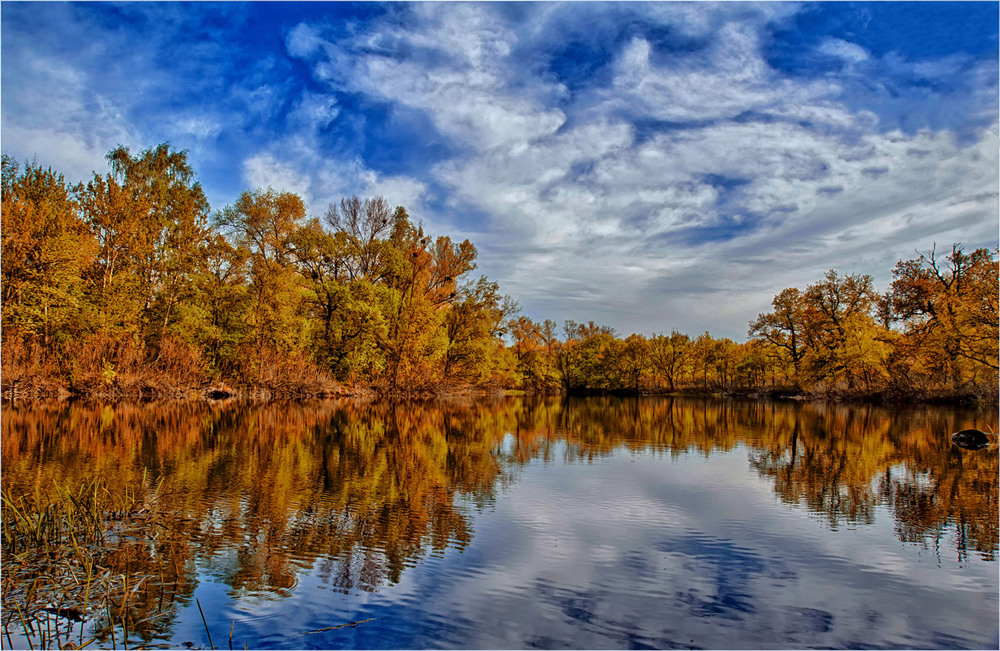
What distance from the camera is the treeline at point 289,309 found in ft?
87.5

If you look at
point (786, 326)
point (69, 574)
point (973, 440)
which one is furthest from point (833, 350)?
point (69, 574)

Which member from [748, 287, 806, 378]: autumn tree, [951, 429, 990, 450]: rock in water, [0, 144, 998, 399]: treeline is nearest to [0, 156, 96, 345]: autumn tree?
[0, 144, 998, 399]: treeline

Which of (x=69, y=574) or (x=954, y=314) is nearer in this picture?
(x=69, y=574)

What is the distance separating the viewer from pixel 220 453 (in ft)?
46.1

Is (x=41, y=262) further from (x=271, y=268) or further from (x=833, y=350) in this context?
(x=833, y=350)

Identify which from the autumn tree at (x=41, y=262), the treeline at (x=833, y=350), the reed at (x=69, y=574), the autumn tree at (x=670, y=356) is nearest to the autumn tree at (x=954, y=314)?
the treeline at (x=833, y=350)

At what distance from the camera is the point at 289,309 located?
36.2 m

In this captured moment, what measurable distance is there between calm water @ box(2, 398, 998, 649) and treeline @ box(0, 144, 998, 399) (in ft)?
44.8

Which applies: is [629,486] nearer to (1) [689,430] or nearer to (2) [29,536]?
(2) [29,536]

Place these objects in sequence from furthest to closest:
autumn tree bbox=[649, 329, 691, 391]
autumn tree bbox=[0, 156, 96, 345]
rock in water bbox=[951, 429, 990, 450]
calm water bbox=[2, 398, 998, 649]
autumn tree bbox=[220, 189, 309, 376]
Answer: autumn tree bbox=[649, 329, 691, 391]
autumn tree bbox=[220, 189, 309, 376]
autumn tree bbox=[0, 156, 96, 345]
rock in water bbox=[951, 429, 990, 450]
calm water bbox=[2, 398, 998, 649]

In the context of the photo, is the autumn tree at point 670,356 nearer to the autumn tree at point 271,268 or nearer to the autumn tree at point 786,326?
the autumn tree at point 786,326

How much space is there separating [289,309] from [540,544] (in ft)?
106

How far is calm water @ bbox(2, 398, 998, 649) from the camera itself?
5098mm

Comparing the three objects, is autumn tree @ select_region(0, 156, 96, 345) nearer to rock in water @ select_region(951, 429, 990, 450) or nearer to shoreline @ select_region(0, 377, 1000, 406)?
shoreline @ select_region(0, 377, 1000, 406)
